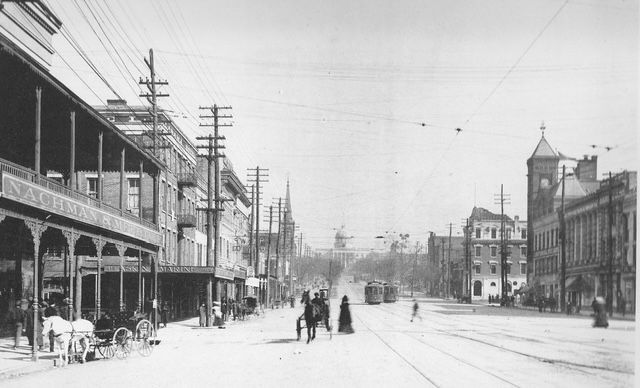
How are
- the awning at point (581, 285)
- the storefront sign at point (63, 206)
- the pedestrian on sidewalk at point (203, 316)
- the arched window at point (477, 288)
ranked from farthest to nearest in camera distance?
the arched window at point (477, 288) → the awning at point (581, 285) → the pedestrian on sidewalk at point (203, 316) → the storefront sign at point (63, 206)

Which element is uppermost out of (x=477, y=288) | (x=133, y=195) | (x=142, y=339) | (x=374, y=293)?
(x=133, y=195)

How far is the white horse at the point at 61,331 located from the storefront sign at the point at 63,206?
110 inches

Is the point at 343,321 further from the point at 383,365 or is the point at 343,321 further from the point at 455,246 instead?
the point at 455,246

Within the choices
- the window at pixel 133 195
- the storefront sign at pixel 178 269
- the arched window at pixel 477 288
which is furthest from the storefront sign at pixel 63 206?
the arched window at pixel 477 288

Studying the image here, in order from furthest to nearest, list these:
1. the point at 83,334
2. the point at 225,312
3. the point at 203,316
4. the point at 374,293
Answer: the point at 374,293 → the point at 225,312 → the point at 203,316 → the point at 83,334

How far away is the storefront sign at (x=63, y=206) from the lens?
633 inches

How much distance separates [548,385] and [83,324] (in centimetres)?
1050

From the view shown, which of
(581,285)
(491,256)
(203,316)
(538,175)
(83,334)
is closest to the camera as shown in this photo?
(83,334)

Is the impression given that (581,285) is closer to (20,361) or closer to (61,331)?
(61,331)

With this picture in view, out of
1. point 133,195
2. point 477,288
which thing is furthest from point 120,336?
point 477,288

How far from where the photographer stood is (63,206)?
1928 centimetres

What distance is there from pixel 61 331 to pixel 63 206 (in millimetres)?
4235

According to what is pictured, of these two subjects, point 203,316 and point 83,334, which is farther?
point 203,316

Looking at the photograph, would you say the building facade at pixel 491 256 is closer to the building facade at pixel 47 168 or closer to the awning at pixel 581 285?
the awning at pixel 581 285
